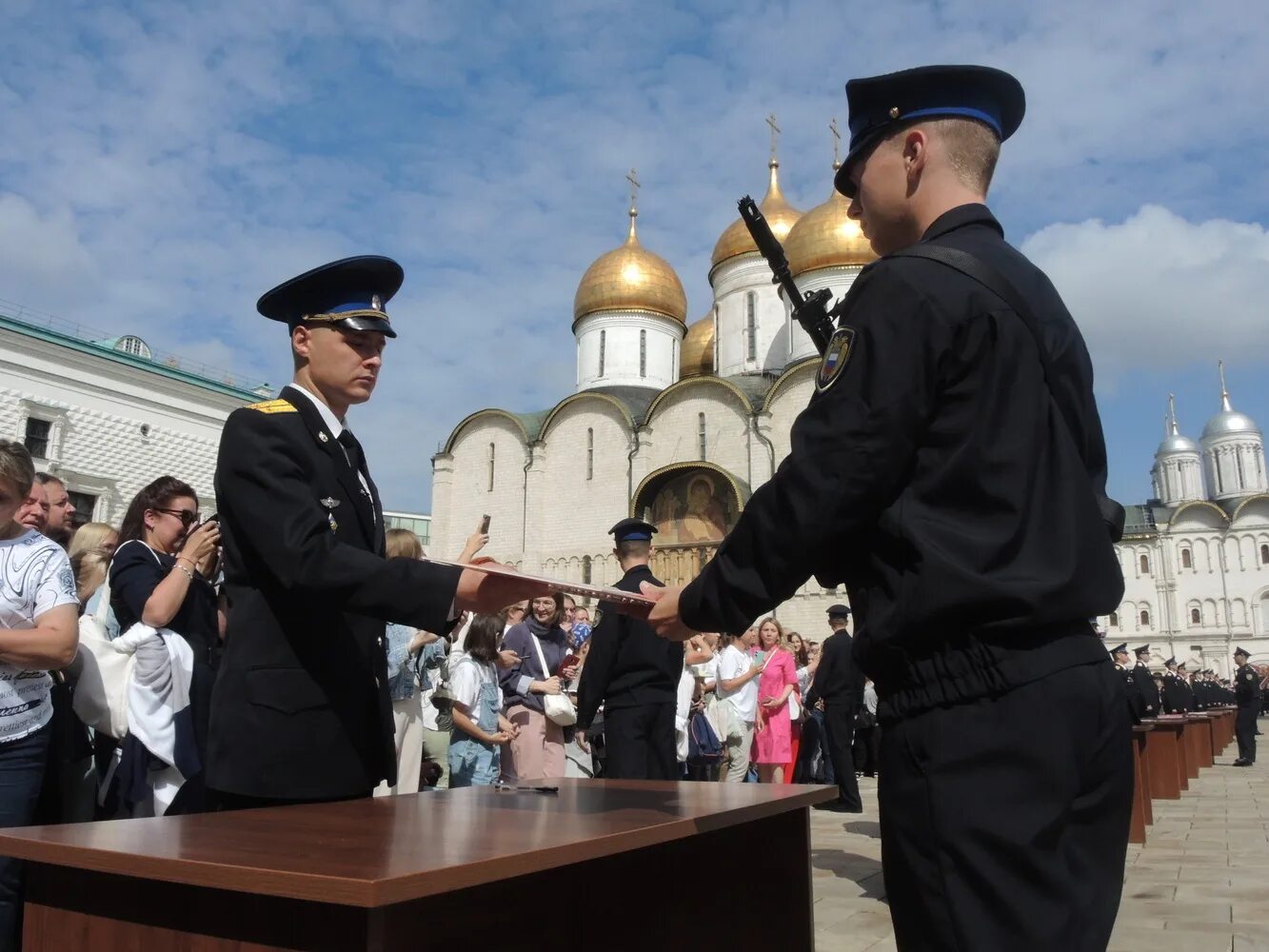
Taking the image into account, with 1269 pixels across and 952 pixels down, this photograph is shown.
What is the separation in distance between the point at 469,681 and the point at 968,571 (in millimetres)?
5256

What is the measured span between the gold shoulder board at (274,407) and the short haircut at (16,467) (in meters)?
1.07

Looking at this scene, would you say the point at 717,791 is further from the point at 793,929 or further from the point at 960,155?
the point at 960,155

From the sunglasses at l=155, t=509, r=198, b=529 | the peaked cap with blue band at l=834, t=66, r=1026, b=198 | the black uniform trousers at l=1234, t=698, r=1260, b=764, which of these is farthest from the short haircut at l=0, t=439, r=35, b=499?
the black uniform trousers at l=1234, t=698, r=1260, b=764

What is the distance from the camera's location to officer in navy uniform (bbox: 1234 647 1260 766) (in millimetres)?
16562

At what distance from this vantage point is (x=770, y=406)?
27.7m

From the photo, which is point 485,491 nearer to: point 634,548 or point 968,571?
point 634,548

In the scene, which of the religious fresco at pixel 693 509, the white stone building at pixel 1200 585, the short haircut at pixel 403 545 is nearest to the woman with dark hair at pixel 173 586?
the short haircut at pixel 403 545

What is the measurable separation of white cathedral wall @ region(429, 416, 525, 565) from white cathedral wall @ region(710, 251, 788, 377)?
7.41 meters

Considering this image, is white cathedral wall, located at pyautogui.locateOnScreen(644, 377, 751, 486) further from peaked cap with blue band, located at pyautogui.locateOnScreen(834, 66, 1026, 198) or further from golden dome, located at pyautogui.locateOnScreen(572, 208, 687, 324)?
peaked cap with blue band, located at pyautogui.locateOnScreen(834, 66, 1026, 198)

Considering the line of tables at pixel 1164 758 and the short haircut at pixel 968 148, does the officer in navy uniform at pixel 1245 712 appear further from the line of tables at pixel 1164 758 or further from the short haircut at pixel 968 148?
the short haircut at pixel 968 148

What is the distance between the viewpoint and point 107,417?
26250 mm

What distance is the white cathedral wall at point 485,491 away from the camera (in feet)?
105

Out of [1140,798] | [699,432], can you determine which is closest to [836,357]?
[1140,798]

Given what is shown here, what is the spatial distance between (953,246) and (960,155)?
11.8 inches
